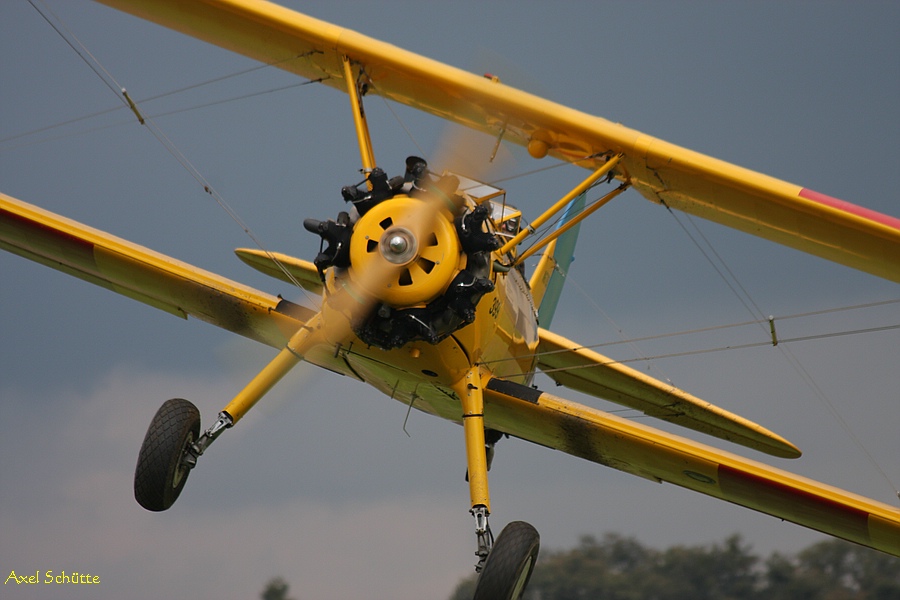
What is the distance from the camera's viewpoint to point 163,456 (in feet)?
31.1

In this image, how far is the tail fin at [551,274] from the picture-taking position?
44.9 ft

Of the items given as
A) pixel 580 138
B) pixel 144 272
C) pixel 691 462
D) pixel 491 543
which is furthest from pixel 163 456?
pixel 691 462

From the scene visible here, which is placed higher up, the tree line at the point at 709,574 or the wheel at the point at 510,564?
the tree line at the point at 709,574

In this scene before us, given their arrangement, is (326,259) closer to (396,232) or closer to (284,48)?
(396,232)

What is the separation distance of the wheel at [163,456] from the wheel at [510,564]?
2452 millimetres

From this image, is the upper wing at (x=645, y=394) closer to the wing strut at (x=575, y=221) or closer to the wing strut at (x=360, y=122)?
the wing strut at (x=575, y=221)

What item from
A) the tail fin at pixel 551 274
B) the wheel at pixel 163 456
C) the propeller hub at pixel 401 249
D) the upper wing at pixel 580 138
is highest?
the tail fin at pixel 551 274

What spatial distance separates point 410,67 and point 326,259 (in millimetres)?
1959

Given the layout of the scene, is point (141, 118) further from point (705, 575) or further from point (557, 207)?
point (705, 575)

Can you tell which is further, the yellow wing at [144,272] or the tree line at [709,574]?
the tree line at [709,574]

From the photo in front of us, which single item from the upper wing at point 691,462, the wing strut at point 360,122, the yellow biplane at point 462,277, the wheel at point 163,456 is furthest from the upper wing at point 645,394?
the wheel at point 163,456

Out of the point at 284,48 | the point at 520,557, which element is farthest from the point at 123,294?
the point at 520,557

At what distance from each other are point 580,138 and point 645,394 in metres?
3.07

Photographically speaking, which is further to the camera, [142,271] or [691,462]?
[142,271]
